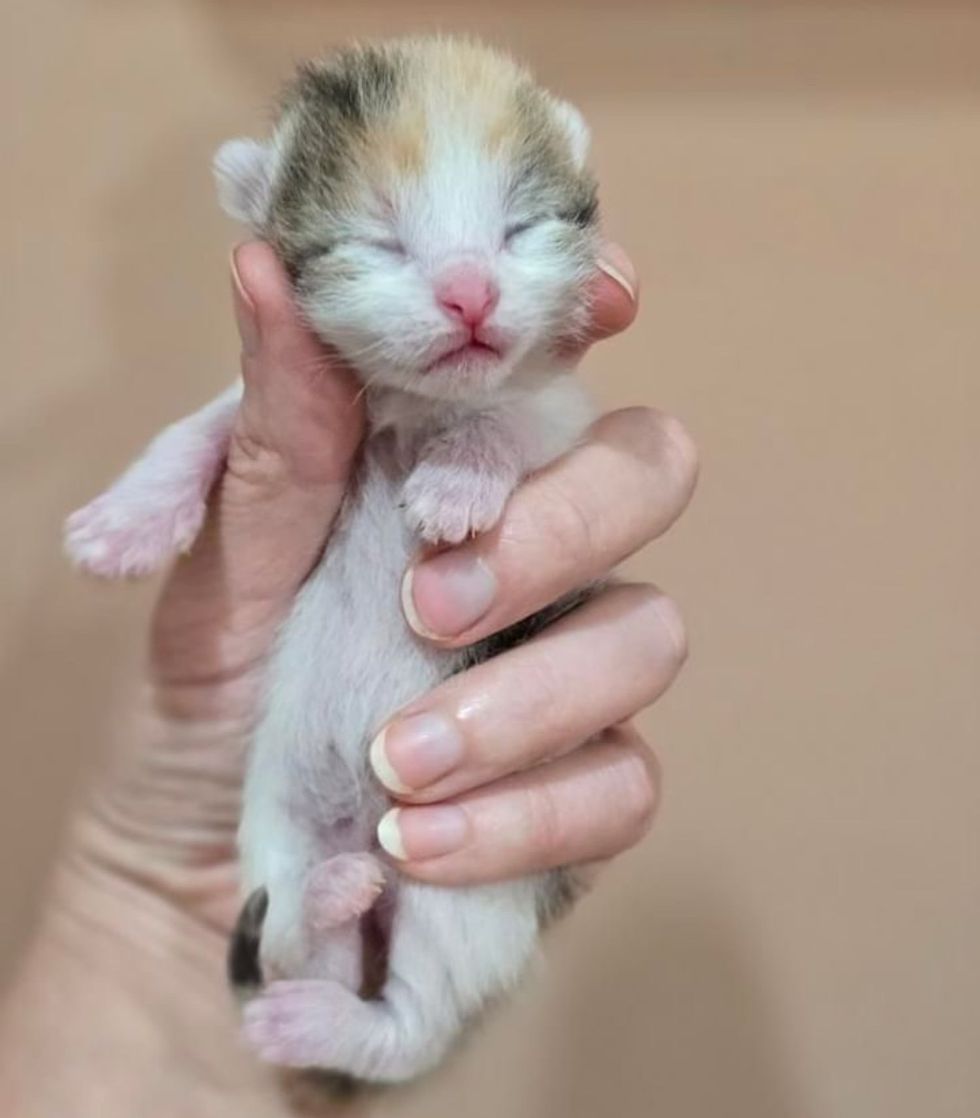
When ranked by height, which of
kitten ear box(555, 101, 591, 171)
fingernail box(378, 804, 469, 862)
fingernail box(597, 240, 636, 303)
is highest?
kitten ear box(555, 101, 591, 171)

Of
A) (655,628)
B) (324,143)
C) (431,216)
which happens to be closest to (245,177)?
(324,143)

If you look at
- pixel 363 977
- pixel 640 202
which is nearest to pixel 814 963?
pixel 363 977

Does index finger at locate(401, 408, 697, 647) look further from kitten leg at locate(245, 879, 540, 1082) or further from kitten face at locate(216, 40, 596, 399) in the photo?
kitten leg at locate(245, 879, 540, 1082)

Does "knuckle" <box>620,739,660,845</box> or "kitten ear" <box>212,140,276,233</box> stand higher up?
"kitten ear" <box>212,140,276,233</box>

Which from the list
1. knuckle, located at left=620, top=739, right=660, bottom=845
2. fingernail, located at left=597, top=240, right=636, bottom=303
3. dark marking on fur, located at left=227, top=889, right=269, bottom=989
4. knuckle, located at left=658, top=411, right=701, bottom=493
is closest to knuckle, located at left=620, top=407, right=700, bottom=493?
knuckle, located at left=658, top=411, right=701, bottom=493

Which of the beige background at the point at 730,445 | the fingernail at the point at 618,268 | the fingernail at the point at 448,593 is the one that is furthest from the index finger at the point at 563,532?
the beige background at the point at 730,445

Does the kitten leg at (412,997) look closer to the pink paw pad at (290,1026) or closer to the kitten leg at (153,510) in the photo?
the pink paw pad at (290,1026)
